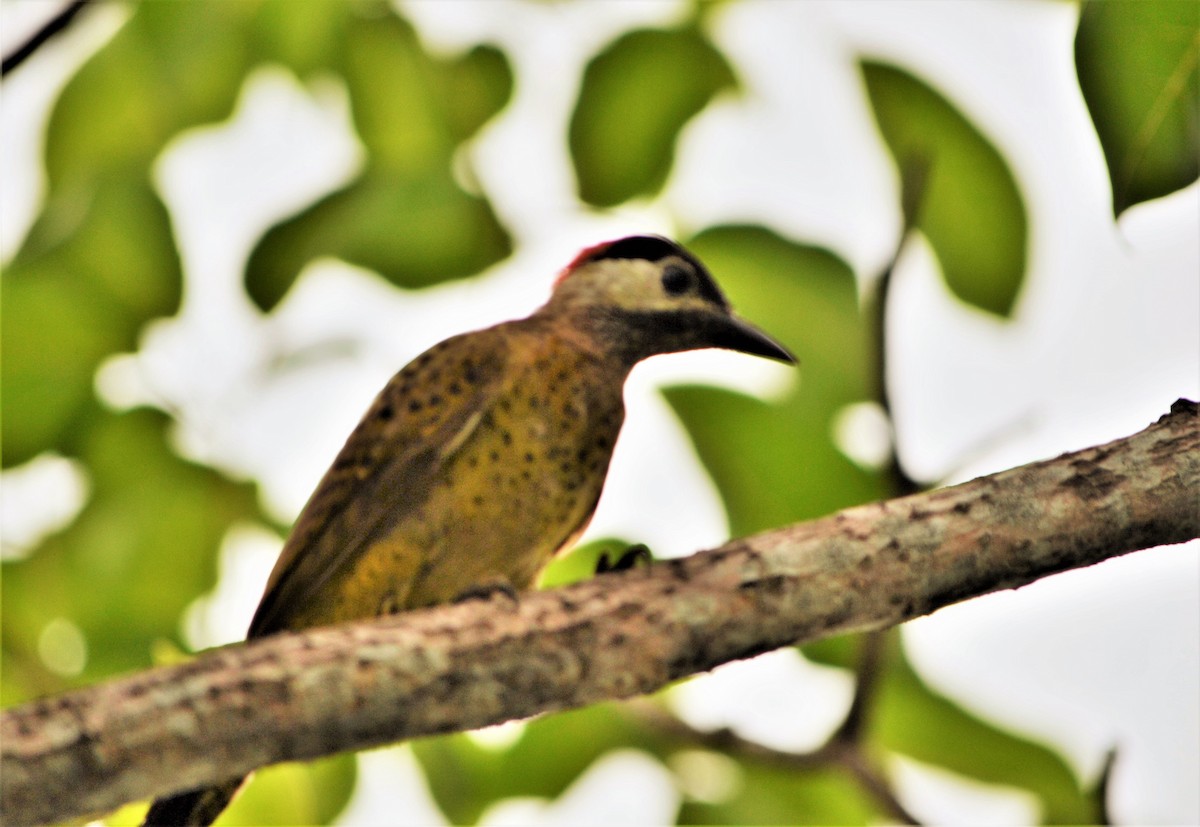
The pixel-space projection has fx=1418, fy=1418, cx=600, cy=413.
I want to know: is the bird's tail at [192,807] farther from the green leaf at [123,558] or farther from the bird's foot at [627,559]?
the bird's foot at [627,559]

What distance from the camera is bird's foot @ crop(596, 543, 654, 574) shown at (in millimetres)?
2426

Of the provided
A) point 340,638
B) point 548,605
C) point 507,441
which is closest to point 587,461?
point 507,441

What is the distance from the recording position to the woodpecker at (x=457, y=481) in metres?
2.64

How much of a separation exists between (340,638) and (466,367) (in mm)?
942

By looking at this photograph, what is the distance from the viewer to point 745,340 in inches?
114

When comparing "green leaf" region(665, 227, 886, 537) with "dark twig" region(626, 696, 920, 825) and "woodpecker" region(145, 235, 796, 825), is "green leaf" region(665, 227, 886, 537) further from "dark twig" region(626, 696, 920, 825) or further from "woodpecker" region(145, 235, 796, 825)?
"dark twig" region(626, 696, 920, 825)

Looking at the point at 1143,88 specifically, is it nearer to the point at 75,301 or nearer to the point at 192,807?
the point at 192,807

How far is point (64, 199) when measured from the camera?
9.23 feet

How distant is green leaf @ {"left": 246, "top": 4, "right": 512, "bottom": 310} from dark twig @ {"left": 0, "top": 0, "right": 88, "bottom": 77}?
23.2 inches

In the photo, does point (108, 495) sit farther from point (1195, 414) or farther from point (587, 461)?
point (1195, 414)

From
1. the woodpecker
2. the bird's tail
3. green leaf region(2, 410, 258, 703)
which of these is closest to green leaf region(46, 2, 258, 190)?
green leaf region(2, 410, 258, 703)

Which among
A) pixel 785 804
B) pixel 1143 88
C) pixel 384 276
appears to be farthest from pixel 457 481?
pixel 1143 88

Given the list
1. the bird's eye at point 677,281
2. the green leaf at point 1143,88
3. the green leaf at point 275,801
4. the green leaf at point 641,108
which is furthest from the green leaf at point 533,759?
the green leaf at point 1143,88

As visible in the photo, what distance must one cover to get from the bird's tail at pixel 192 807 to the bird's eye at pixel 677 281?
1.37 metres
